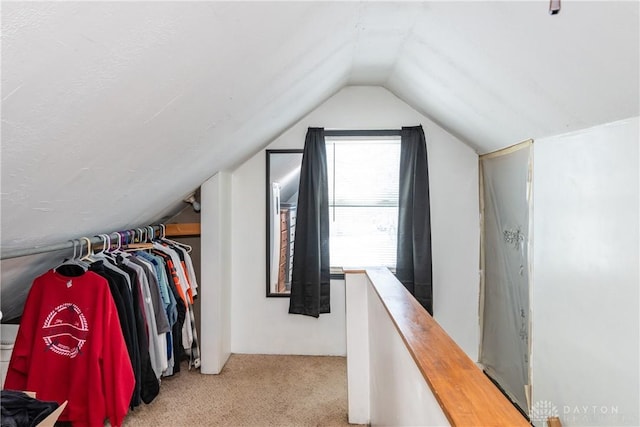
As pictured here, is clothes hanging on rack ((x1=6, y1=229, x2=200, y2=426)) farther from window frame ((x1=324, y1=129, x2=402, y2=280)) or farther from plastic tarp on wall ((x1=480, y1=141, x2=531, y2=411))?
plastic tarp on wall ((x1=480, y1=141, x2=531, y2=411))

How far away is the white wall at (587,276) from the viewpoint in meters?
1.47

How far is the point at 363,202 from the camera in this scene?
3.43 m

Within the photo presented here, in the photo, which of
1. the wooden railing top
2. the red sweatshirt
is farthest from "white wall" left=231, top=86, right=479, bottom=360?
the wooden railing top

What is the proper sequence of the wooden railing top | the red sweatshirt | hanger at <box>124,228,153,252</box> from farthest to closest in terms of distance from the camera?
hanger at <box>124,228,153,252</box>
the red sweatshirt
the wooden railing top

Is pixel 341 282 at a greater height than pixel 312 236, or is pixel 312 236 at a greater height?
pixel 312 236

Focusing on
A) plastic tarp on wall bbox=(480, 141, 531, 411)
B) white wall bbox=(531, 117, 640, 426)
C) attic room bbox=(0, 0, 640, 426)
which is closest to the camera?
attic room bbox=(0, 0, 640, 426)

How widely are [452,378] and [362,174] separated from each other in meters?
2.60

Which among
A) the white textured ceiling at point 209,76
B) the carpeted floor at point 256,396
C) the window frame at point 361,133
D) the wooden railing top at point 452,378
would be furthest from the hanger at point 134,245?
the wooden railing top at point 452,378

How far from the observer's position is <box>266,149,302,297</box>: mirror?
11.1ft

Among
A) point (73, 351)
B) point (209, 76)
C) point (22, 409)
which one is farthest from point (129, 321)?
point (209, 76)

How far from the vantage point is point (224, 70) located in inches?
55.7

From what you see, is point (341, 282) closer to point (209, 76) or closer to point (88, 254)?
point (88, 254)

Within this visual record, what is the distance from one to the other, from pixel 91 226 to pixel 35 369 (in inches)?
29.0

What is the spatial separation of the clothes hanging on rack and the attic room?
4 centimetres
